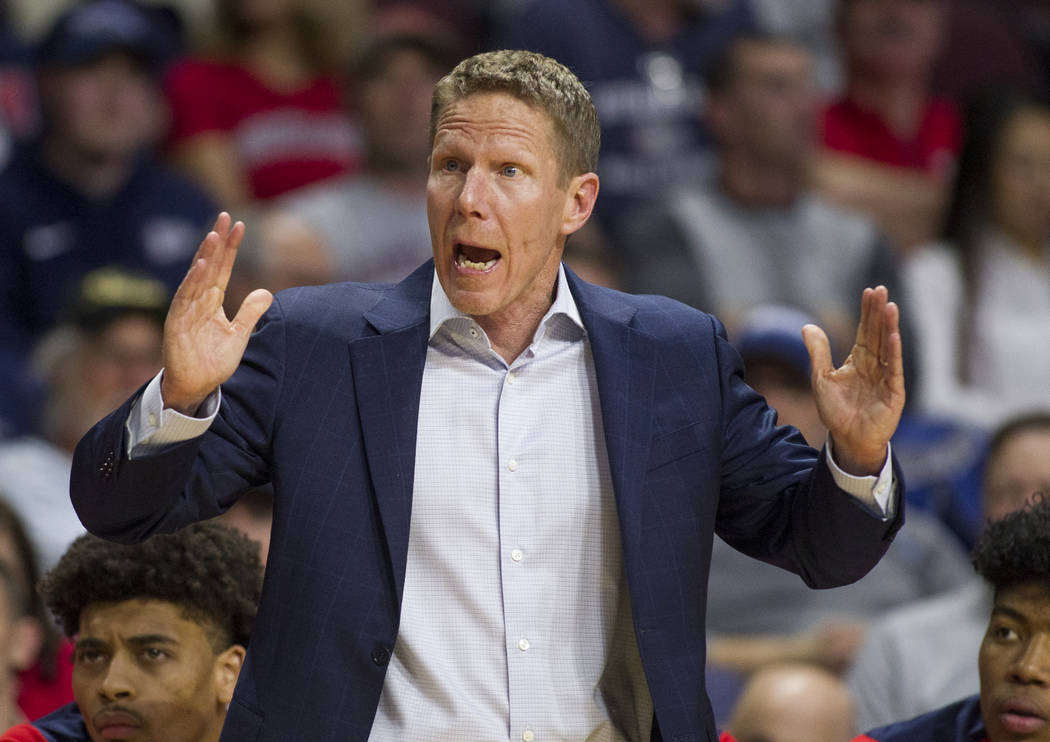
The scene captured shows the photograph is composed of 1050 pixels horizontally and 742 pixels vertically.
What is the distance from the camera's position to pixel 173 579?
3035mm

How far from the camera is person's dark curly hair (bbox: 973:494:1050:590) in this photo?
2932 millimetres

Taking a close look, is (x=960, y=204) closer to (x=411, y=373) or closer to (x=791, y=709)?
(x=791, y=709)

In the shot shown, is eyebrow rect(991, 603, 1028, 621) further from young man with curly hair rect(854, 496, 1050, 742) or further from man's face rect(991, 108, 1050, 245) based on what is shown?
man's face rect(991, 108, 1050, 245)

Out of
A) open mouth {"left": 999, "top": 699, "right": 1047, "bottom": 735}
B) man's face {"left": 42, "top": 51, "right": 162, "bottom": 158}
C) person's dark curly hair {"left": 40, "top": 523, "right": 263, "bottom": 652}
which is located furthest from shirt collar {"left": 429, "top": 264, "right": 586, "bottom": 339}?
man's face {"left": 42, "top": 51, "right": 162, "bottom": 158}

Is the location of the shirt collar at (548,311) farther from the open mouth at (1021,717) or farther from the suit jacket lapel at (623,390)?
the open mouth at (1021,717)

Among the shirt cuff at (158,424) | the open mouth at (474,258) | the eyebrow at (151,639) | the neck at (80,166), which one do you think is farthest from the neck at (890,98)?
the shirt cuff at (158,424)

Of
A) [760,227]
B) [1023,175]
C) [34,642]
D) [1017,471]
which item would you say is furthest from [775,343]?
[34,642]

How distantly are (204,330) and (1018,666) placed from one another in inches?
58.8

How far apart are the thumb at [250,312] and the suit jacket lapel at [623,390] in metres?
0.55

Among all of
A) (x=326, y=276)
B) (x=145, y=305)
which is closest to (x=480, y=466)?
(x=145, y=305)

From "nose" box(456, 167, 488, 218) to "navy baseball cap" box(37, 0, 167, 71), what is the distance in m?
3.89

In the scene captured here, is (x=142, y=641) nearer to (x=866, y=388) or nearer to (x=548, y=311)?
(x=548, y=311)

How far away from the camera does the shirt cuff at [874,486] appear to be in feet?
8.32

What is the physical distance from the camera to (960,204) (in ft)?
20.3
